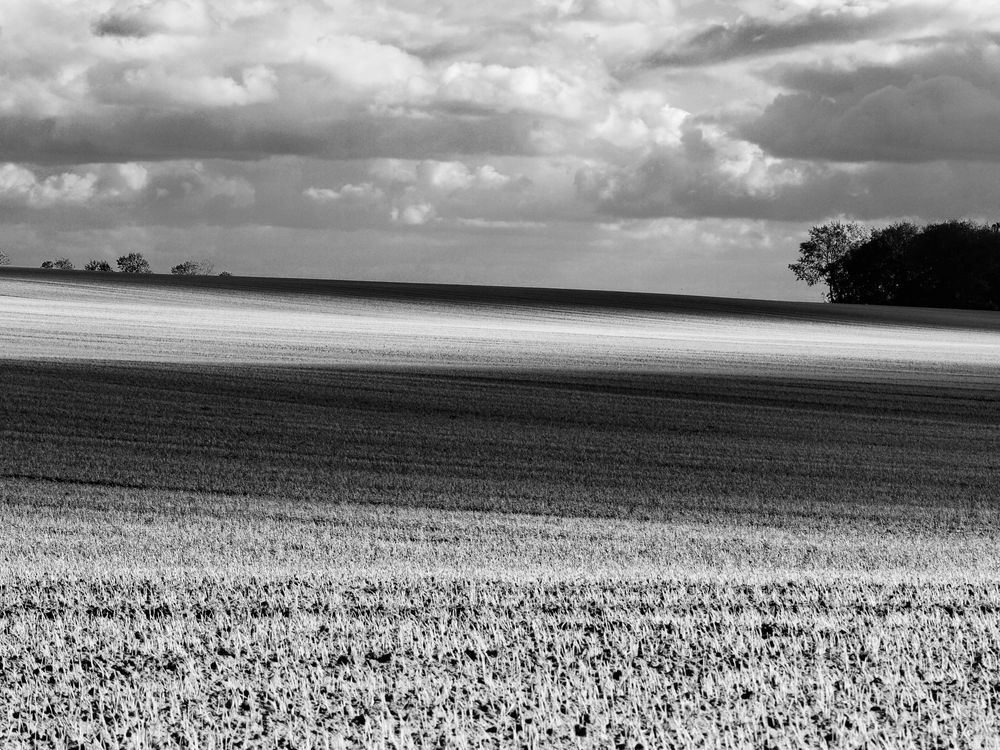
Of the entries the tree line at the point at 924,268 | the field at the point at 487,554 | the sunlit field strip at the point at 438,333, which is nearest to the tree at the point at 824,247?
the tree line at the point at 924,268

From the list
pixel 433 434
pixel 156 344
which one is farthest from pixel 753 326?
pixel 433 434

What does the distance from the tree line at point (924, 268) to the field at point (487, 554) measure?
6222cm

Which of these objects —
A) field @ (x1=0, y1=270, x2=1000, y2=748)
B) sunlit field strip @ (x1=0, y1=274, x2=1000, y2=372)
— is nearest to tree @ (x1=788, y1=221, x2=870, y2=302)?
sunlit field strip @ (x1=0, y1=274, x2=1000, y2=372)

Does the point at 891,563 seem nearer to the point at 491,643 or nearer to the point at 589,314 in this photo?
the point at 491,643

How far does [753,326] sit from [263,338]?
27.5 metres

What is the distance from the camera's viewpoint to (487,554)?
9.38 metres

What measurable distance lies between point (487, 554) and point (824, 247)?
101m

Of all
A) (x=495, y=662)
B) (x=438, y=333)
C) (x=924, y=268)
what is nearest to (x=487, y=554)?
(x=495, y=662)

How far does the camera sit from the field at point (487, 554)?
4.80 metres

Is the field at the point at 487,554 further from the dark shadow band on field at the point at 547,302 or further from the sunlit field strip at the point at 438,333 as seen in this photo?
the dark shadow band on field at the point at 547,302

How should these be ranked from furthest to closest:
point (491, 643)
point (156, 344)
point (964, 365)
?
point (964, 365) → point (156, 344) → point (491, 643)

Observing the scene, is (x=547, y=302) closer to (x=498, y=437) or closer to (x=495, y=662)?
(x=498, y=437)

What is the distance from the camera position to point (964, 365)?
34656 millimetres

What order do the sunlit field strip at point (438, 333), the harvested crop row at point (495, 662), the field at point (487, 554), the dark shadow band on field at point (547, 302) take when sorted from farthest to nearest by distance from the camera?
the dark shadow band on field at point (547, 302)
the sunlit field strip at point (438, 333)
the field at point (487, 554)
the harvested crop row at point (495, 662)
